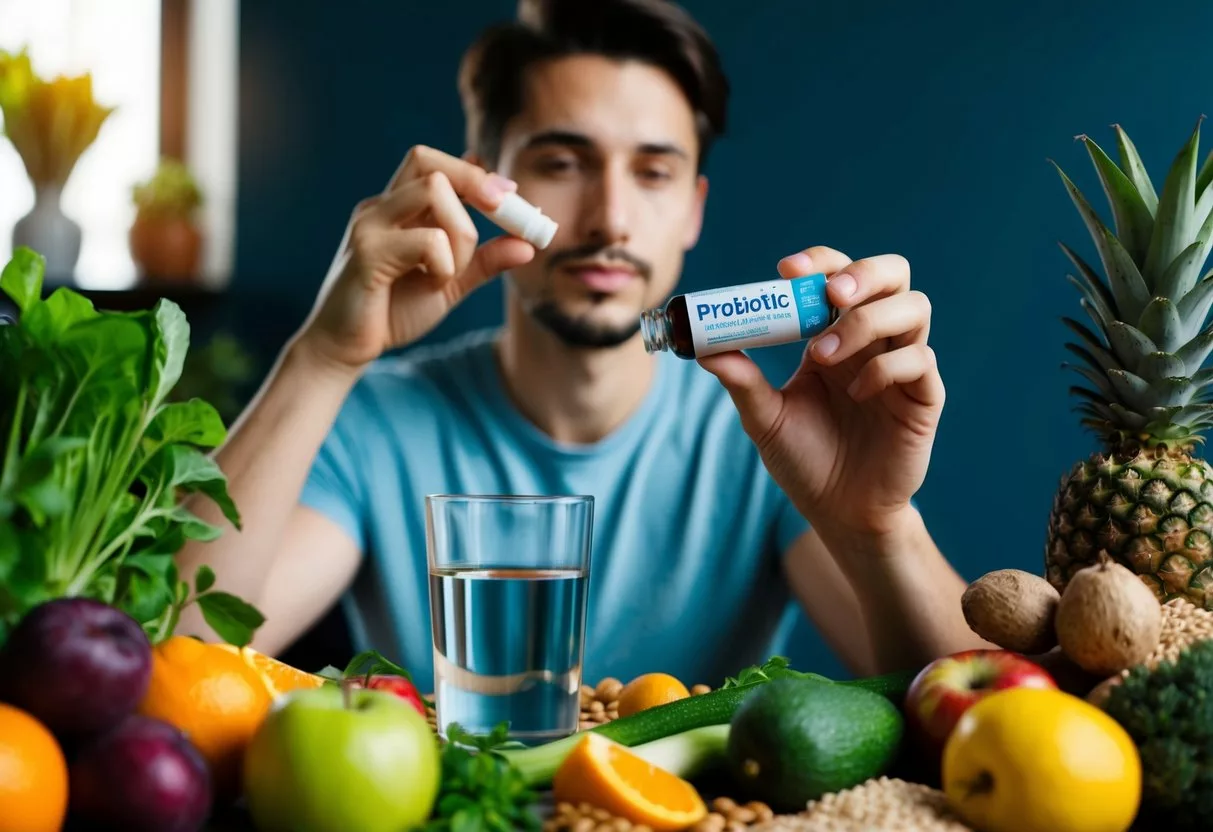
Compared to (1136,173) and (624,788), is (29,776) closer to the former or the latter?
(624,788)

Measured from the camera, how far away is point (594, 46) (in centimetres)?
170

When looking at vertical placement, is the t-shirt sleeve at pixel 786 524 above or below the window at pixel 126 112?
below

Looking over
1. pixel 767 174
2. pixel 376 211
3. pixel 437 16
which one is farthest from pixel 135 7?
pixel 376 211

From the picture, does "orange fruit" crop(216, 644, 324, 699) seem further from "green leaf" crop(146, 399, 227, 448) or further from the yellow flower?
the yellow flower

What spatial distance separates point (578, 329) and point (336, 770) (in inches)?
46.0

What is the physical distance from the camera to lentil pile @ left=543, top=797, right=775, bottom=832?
57cm

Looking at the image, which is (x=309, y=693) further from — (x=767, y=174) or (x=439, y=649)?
(x=767, y=174)

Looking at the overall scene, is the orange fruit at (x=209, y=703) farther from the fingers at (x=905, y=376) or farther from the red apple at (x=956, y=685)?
→ the fingers at (x=905, y=376)

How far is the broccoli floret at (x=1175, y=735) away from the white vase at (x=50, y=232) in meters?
2.62

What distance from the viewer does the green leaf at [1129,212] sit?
991mm

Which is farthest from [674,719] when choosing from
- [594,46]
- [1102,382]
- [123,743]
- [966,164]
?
[966,164]

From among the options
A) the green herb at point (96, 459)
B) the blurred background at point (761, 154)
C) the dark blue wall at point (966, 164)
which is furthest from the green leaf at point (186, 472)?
the dark blue wall at point (966, 164)

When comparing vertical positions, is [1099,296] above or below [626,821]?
above

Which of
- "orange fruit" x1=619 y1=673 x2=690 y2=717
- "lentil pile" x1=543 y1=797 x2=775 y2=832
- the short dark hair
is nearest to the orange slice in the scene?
"lentil pile" x1=543 y1=797 x2=775 y2=832
